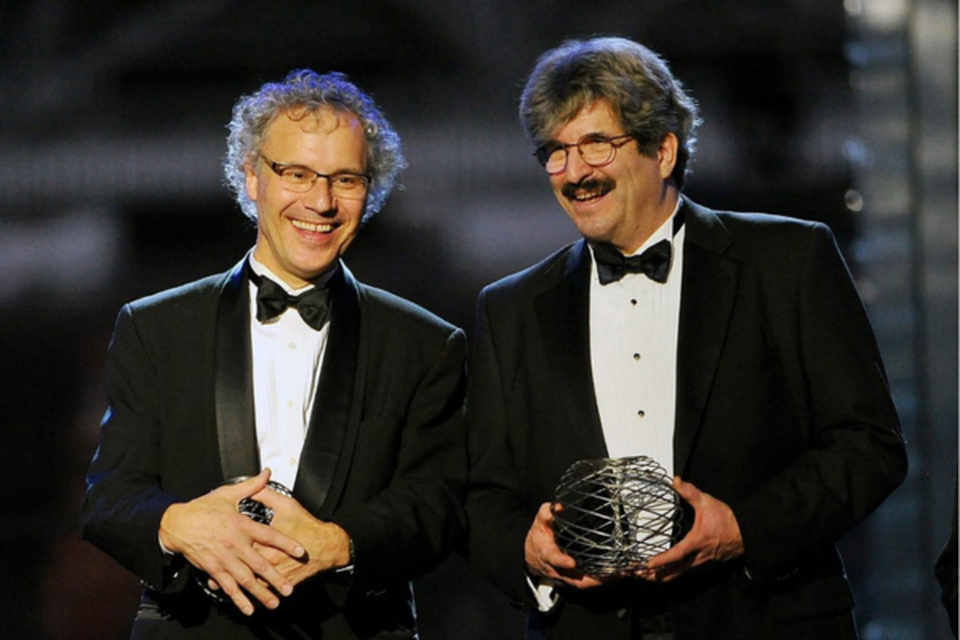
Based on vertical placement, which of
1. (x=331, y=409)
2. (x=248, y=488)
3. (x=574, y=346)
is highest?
(x=574, y=346)

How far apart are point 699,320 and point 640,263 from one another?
0.21m

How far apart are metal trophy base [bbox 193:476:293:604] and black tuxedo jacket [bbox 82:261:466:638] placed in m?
0.05

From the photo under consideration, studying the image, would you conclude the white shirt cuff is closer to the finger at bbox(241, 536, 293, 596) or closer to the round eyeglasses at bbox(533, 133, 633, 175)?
the finger at bbox(241, 536, 293, 596)

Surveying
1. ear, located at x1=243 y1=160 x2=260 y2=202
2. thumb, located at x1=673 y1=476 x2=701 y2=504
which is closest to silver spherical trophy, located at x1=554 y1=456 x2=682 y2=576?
thumb, located at x1=673 y1=476 x2=701 y2=504

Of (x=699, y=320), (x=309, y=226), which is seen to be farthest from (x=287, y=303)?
(x=699, y=320)

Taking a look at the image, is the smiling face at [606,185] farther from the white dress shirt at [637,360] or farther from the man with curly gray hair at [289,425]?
the man with curly gray hair at [289,425]

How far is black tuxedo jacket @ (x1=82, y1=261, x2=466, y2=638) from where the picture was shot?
314cm

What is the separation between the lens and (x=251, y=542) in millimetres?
2994

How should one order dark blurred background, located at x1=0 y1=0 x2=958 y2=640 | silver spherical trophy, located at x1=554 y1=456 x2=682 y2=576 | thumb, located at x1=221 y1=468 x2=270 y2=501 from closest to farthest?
silver spherical trophy, located at x1=554 y1=456 x2=682 y2=576
thumb, located at x1=221 y1=468 x2=270 y2=501
dark blurred background, located at x1=0 y1=0 x2=958 y2=640

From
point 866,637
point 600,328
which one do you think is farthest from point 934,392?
point 600,328

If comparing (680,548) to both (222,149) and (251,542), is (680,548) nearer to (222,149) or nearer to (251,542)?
(251,542)

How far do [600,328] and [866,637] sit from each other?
6.31 feet

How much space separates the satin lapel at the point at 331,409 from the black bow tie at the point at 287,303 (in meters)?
0.03

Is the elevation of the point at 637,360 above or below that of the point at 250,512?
above
